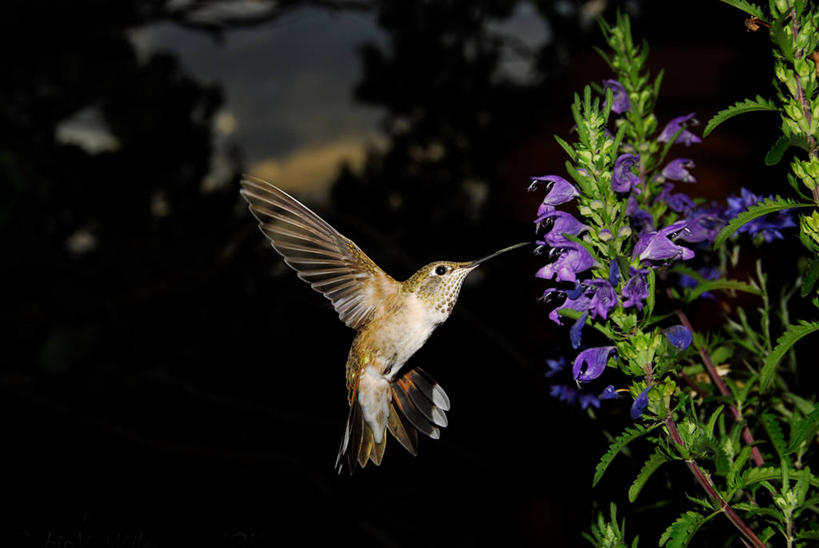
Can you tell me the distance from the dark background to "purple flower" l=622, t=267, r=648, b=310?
31 centimetres

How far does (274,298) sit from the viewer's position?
2.74 meters

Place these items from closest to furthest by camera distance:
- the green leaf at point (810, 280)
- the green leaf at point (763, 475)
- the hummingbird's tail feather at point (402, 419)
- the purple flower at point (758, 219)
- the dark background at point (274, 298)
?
1. the green leaf at point (810, 280)
2. the green leaf at point (763, 475)
3. the hummingbird's tail feather at point (402, 419)
4. the purple flower at point (758, 219)
5. the dark background at point (274, 298)

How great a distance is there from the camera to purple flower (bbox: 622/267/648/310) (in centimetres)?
60

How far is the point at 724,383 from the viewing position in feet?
2.80

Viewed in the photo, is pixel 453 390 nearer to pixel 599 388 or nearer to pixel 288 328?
pixel 288 328

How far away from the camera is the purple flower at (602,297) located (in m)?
0.60

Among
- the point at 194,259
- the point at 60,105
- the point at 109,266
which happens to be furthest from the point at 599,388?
the point at 60,105

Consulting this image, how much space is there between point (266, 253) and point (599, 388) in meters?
1.74

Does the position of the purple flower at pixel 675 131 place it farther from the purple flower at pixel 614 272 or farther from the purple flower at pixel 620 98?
the purple flower at pixel 614 272

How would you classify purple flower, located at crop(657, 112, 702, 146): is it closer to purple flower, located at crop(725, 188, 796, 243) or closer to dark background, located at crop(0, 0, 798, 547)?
purple flower, located at crop(725, 188, 796, 243)

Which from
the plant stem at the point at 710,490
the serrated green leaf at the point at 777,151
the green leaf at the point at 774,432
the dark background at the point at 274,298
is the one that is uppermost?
the serrated green leaf at the point at 777,151

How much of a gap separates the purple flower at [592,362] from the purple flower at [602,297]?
2.3 inches

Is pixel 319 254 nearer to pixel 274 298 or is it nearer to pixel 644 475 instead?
pixel 644 475

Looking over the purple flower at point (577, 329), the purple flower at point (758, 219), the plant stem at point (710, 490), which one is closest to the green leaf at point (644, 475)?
the plant stem at point (710, 490)
